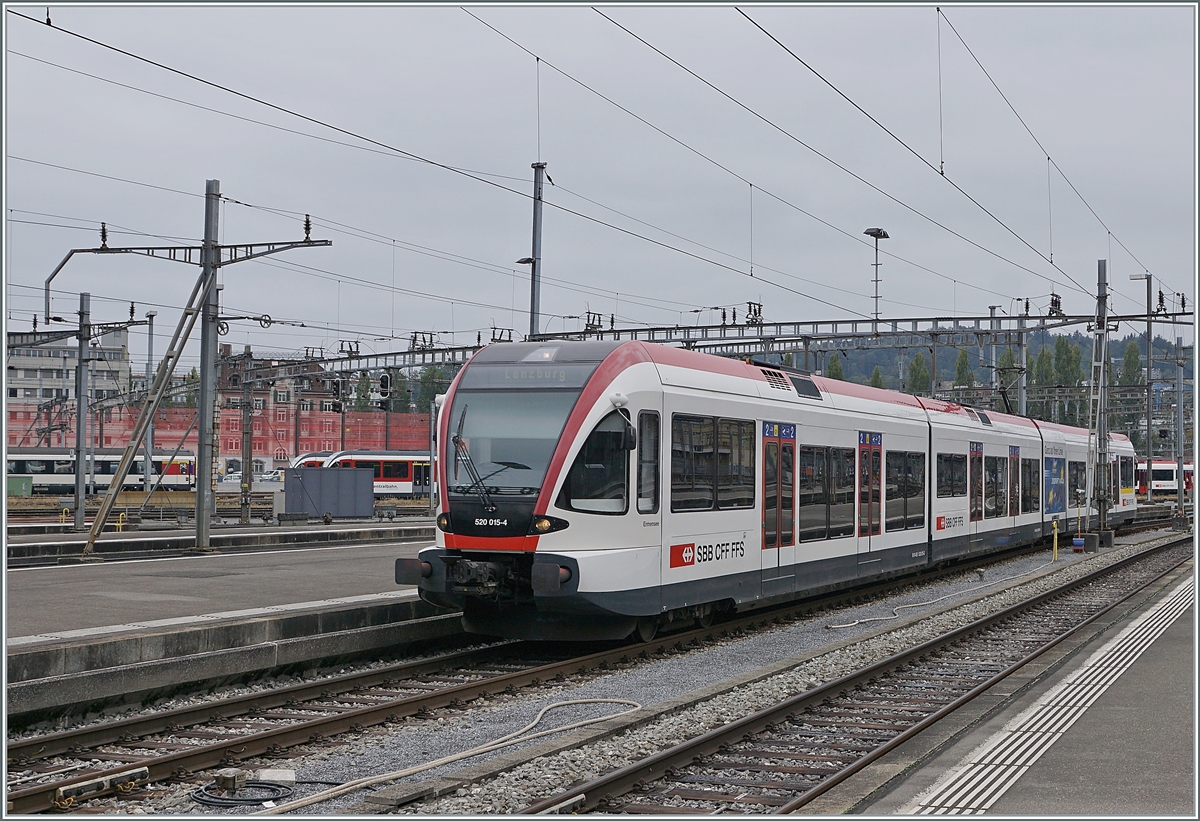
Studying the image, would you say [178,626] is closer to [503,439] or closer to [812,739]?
[503,439]

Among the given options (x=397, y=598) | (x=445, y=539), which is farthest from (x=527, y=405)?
(x=397, y=598)

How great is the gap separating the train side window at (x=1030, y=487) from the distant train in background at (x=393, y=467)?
126 feet

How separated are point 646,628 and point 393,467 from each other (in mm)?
52199

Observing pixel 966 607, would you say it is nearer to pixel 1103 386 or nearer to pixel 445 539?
pixel 445 539

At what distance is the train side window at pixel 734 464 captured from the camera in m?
15.0

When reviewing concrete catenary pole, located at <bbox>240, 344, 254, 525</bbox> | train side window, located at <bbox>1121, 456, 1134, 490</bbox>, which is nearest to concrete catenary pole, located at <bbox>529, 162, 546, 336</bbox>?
concrete catenary pole, located at <bbox>240, 344, 254, 525</bbox>

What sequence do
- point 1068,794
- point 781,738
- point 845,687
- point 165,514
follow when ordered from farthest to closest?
point 165,514 → point 845,687 → point 781,738 → point 1068,794

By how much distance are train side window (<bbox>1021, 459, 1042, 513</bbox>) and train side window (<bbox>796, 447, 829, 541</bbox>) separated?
13.7 meters

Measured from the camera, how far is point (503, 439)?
44.0 feet

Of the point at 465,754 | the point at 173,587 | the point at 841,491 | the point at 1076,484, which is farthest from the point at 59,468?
the point at 465,754

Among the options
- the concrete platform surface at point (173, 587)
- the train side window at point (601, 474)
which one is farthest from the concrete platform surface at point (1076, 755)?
the concrete platform surface at point (173, 587)

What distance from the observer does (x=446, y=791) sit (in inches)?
299

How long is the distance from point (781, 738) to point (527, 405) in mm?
4980

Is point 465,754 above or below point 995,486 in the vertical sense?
below
